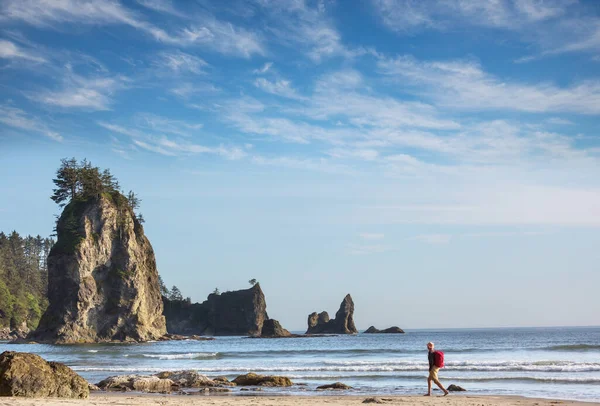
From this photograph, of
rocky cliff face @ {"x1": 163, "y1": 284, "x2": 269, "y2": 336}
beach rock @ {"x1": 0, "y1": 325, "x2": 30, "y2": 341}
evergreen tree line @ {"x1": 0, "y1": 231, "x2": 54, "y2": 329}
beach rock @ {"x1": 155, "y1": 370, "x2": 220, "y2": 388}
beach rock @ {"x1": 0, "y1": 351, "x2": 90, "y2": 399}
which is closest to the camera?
beach rock @ {"x1": 0, "y1": 351, "x2": 90, "y2": 399}

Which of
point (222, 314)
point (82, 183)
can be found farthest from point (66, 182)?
point (222, 314)

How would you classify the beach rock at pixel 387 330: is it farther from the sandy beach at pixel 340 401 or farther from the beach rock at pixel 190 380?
the sandy beach at pixel 340 401

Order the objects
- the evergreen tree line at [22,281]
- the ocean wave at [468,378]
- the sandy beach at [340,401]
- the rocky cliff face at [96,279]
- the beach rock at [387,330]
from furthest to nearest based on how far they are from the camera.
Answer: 1. the beach rock at [387,330]
2. the evergreen tree line at [22,281]
3. the rocky cliff face at [96,279]
4. the ocean wave at [468,378]
5. the sandy beach at [340,401]

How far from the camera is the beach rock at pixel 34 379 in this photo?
47.8ft

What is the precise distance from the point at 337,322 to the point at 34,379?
128806mm

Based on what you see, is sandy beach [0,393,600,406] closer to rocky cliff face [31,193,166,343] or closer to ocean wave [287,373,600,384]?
ocean wave [287,373,600,384]

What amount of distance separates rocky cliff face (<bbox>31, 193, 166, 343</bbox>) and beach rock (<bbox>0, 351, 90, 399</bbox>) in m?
65.6

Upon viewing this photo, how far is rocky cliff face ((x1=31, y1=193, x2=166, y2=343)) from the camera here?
258 feet

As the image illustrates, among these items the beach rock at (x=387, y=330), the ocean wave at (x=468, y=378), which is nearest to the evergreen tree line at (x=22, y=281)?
the beach rock at (x=387, y=330)

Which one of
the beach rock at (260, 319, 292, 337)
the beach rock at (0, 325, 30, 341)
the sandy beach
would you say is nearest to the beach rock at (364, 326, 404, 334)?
the beach rock at (260, 319, 292, 337)

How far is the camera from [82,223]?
3250 inches

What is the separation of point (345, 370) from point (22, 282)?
107 meters

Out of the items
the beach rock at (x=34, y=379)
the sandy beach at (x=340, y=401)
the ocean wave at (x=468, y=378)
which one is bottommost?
the ocean wave at (x=468, y=378)

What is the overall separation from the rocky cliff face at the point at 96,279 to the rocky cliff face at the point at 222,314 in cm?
4692
